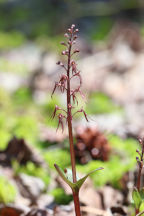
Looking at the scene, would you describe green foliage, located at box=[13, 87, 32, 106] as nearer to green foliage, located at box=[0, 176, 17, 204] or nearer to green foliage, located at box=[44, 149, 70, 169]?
green foliage, located at box=[44, 149, 70, 169]

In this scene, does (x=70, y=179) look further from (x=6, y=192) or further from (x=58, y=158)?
(x=58, y=158)

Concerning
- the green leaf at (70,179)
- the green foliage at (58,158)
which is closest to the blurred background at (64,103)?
the green foliage at (58,158)

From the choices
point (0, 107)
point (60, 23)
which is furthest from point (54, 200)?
point (60, 23)

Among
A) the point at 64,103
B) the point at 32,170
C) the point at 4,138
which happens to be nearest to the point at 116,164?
the point at 32,170

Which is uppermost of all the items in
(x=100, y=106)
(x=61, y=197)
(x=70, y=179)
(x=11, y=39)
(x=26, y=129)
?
(x=11, y=39)

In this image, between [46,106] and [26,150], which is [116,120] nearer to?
[46,106]

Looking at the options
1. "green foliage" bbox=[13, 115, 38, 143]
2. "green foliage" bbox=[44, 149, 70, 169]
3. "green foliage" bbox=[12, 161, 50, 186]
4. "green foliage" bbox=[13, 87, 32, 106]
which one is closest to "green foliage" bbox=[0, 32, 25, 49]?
"green foliage" bbox=[13, 87, 32, 106]

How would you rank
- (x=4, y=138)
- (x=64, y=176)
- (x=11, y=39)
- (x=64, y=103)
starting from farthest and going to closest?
(x=11, y=39) → (x=64, y=103) → (x=4, y=138) → (x=64, y=176)

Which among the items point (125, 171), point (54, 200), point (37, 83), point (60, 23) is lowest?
point (54, 200)
